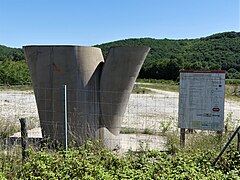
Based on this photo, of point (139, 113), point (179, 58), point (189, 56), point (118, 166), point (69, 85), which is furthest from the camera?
point (189, 56)

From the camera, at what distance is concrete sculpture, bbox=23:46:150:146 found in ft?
20.1

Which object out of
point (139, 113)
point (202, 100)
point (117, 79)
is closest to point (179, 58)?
point (139, 113)

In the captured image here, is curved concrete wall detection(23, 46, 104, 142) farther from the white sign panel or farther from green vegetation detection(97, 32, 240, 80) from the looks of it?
green vegetation detection(97, 32, 240, 80)

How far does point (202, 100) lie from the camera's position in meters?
6.32

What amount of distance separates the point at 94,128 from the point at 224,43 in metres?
87.8

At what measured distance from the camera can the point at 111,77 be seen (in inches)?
246

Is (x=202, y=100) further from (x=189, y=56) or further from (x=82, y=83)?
(x=189, y=56)

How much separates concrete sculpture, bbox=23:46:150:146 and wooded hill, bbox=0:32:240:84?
28402mm

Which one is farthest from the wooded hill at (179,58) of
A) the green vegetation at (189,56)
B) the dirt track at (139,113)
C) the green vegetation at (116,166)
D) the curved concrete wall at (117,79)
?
the green vegetation at (116,166)

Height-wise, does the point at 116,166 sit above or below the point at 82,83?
below

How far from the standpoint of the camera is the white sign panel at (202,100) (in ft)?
20.4

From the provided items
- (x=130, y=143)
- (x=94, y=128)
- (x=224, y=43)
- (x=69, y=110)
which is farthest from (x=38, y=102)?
(x=224, y=43)

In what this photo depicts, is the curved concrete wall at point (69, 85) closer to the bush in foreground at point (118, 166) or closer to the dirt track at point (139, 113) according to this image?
the bush in foreground at point (118, 166)

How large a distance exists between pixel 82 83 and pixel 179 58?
218 feet
